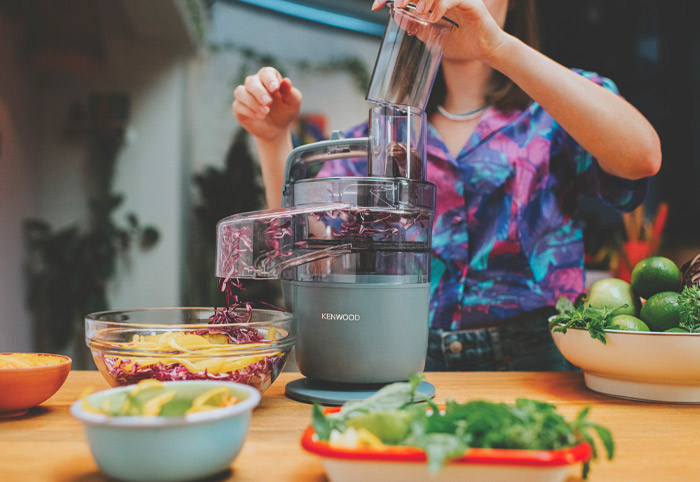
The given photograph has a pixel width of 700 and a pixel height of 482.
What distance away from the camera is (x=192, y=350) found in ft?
2.43

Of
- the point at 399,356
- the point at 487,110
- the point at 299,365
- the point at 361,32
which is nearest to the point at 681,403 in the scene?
the point at 399,356

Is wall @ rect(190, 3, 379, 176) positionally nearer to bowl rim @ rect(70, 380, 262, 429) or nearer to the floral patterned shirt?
the floral patterned shirt

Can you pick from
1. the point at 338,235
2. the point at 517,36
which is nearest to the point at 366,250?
the point at 338,235

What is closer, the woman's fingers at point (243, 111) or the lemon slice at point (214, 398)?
the lemon slice at point (214, 398)

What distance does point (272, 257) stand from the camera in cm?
86

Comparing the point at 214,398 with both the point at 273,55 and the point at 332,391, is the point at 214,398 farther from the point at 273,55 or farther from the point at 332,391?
the point at 273,55

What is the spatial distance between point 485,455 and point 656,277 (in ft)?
1.94

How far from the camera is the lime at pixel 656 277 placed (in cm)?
90

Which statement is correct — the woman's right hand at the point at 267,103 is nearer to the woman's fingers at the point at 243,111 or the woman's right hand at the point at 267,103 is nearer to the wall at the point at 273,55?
the woman's fingers at the point at 243,111

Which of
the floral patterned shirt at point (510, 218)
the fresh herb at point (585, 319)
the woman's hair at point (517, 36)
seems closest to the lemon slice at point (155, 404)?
the fresh herb at point (585, 319)

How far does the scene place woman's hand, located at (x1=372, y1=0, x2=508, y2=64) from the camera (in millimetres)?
897

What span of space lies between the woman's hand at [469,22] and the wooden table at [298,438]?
593 mm

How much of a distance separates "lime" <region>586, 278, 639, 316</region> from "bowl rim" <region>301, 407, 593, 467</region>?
0.48 metres

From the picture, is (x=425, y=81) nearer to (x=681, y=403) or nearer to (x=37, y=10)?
(x=681, y=403)
